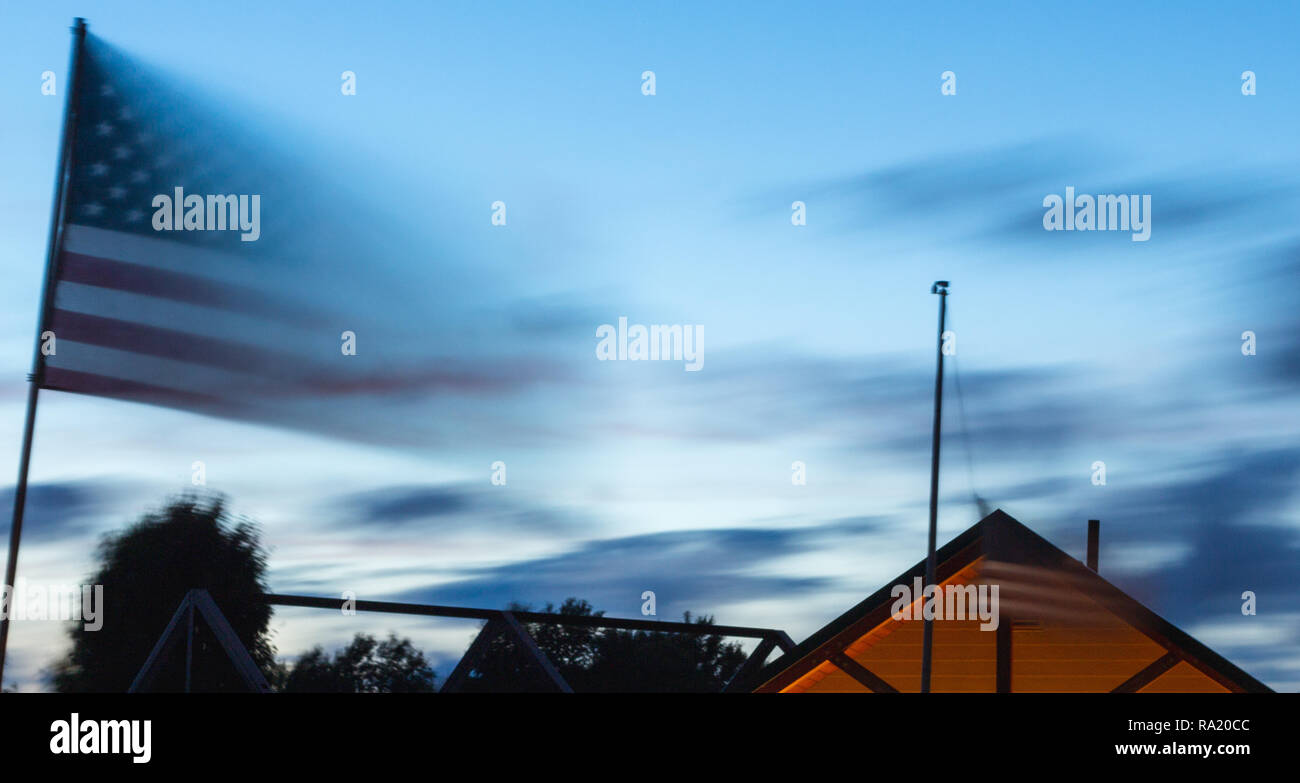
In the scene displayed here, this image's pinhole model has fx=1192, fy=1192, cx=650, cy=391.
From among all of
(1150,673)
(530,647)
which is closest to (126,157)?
(530,647)

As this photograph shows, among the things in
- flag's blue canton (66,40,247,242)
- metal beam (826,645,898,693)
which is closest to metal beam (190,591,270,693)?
flag's blue canton (66,40,247,242)

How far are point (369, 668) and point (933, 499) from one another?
58.9 m

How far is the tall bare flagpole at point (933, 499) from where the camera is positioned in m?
22.4

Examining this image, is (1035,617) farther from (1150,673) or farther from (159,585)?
(159,585)

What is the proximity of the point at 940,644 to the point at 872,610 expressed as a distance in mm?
2231

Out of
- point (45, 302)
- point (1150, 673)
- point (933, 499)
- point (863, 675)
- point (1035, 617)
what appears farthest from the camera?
point (933, 499)

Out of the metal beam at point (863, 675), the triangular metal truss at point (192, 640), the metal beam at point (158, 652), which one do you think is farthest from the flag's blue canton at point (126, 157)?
the metal beam at point (863, 675)

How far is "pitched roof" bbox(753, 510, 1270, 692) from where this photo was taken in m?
21.6

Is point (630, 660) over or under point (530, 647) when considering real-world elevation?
under

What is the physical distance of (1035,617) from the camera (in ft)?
72.7
